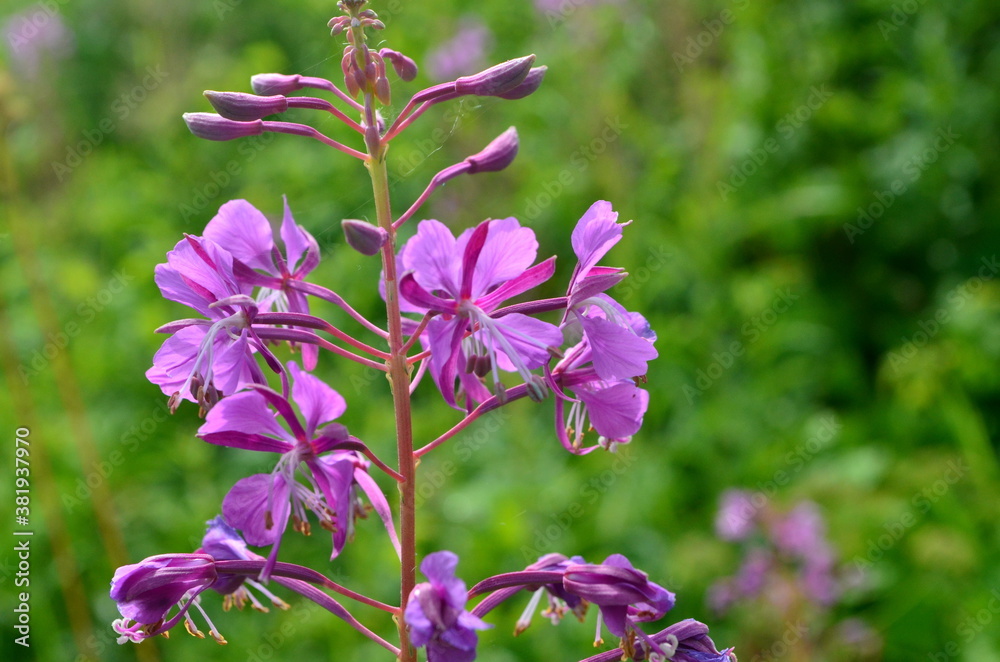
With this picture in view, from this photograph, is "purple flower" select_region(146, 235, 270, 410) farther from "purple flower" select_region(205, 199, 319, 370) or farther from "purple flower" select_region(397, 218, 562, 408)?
"purple flower" select_region(397, 218, 562, 408)

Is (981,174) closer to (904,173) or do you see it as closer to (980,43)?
(904,173)

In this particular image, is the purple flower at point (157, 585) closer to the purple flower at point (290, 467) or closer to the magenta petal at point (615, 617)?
the purple flower at point (290, 467)

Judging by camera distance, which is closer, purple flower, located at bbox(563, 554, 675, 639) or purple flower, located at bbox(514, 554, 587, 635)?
purple flower, located at bbox(563, 554, 675, 639)

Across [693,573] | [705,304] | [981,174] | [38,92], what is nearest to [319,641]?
[693,573]

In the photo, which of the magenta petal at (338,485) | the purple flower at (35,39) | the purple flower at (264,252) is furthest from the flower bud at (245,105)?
the purple flower at (35,39)

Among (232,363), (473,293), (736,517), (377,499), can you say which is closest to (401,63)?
(473,293)

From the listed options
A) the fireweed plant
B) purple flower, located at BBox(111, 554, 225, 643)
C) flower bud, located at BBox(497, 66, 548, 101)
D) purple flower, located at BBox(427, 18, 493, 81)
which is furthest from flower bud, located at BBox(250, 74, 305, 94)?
purple flower, located at BBox(427, 18, 493, 81)
